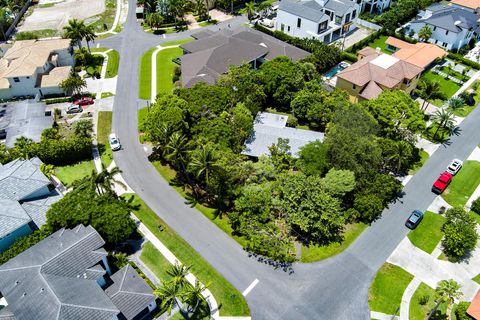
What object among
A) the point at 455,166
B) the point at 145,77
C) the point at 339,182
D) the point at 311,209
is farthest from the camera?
the point at 145,77

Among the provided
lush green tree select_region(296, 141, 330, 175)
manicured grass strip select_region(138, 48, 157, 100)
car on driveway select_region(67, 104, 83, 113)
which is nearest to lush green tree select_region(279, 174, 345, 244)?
lush green tree select_region(296, 141, 330, 175)

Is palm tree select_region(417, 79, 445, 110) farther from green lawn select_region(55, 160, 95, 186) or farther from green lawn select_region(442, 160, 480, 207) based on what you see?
green lawn select_region(55, 160, 95, 186)

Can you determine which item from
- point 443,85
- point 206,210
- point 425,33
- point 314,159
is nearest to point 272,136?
point 314,159

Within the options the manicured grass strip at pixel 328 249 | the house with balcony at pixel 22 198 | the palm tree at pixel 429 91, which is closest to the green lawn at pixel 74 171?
the house with balcony at pixel 22 198

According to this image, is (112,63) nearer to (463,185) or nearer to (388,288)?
(388,288)

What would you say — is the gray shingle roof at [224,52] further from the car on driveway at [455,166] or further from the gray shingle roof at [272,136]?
the car on driveway at [455,166]

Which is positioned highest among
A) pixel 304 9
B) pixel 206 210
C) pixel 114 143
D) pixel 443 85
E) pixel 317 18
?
pixel 304 9
